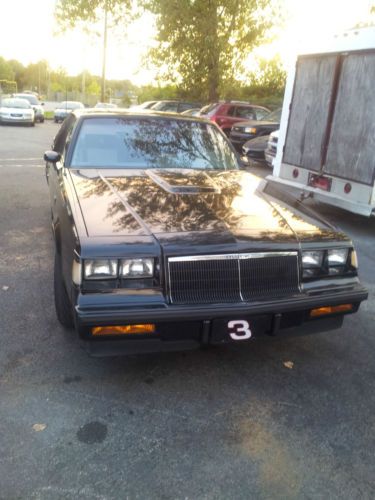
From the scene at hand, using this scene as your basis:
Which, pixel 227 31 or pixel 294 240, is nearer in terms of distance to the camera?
pixel 294 240

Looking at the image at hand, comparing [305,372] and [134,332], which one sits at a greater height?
[134,332]

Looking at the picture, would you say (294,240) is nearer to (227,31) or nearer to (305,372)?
(305,372)

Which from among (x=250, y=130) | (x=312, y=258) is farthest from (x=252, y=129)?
(x=312, y=258)

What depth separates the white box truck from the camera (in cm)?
655

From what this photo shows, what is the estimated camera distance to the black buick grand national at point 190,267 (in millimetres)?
2777

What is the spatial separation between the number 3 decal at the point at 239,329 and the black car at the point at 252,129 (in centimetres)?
1181

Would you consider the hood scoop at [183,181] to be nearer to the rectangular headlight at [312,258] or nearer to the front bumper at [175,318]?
the rectangular headlight at [312,258]

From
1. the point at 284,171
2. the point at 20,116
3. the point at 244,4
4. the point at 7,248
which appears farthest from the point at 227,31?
the point at 7,248

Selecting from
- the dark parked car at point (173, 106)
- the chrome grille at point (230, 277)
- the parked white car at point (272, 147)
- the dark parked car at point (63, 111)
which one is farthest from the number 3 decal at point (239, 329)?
the dark parked car at point (63, 111)

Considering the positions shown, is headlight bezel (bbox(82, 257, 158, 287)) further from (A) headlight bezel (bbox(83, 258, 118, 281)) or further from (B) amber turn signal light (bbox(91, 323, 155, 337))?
(B) amber turn signal light (bbox(91, 323, 155, 337))

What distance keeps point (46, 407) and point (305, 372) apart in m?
1.73

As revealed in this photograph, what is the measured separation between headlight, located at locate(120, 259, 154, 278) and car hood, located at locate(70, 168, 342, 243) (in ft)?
0.53

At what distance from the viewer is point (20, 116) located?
2375 centimetres

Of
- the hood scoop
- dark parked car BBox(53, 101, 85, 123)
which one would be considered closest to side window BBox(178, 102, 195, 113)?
dark parked car BBox(53, 101, 85, 123)
